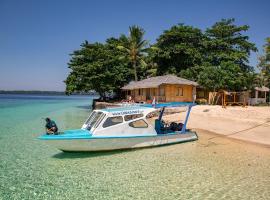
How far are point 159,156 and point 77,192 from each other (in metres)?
4.96

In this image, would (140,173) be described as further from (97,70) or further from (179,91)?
(97,70)

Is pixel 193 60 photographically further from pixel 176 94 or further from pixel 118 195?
pixel 118 195

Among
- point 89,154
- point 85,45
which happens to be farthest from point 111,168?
point 85,45

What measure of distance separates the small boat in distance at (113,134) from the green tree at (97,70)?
27.0 m

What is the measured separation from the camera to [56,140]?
11055 millimetres

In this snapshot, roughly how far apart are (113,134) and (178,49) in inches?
1140

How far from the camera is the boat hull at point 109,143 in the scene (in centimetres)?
1128

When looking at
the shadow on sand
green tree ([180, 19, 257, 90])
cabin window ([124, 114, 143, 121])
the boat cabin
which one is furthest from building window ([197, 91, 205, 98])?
the shadow on sand

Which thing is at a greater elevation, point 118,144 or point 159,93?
point 159,93

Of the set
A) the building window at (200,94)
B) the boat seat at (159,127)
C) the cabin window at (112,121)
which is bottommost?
the boat seat at (159,127)

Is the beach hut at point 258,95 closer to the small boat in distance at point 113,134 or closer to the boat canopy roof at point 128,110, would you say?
the small boat in distance at point 113,134

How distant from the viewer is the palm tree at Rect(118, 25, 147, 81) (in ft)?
131

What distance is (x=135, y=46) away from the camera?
40.5 metres

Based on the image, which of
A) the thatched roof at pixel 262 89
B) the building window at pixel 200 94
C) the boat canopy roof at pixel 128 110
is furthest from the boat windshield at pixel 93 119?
the thatched roof at pixel 262 89
